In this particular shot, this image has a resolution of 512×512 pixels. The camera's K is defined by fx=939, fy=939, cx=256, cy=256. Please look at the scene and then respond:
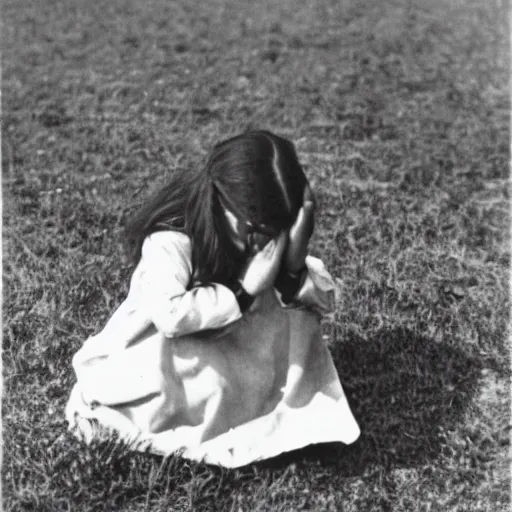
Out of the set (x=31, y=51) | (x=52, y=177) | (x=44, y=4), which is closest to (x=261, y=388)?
(x=52, y=177)

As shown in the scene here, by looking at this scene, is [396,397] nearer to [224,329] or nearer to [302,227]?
[224,329]

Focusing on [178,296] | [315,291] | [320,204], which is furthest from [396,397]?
[320,204]

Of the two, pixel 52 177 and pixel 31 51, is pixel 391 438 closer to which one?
pixel 52 177

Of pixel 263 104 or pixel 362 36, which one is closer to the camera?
pixel 263 104

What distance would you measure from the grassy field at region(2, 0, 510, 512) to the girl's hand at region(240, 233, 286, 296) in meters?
0.63

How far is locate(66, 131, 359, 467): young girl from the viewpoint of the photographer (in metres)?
2.68

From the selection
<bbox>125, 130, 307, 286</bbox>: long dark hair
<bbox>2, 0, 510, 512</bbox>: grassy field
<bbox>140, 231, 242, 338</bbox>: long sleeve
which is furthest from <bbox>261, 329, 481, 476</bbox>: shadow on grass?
<bbox>125, 130, 307, 286</bbox>: long dark hair

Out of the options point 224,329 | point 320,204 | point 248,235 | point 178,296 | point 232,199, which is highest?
point 232,199

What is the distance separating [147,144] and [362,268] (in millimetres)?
1893

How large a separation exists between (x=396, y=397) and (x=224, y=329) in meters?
0.91

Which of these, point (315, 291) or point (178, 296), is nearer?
point (178, 296)

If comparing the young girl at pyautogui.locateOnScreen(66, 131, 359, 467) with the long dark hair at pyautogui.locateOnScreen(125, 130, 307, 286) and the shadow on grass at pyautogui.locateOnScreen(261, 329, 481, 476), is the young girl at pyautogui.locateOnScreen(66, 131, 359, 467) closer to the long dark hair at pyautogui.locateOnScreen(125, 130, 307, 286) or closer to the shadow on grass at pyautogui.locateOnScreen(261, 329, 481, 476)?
the long dark hair at pyautogui.locateOnScreen(125, 130, 307, 286)

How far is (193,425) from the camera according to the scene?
2975 mm

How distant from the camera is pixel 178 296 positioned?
271 cm
